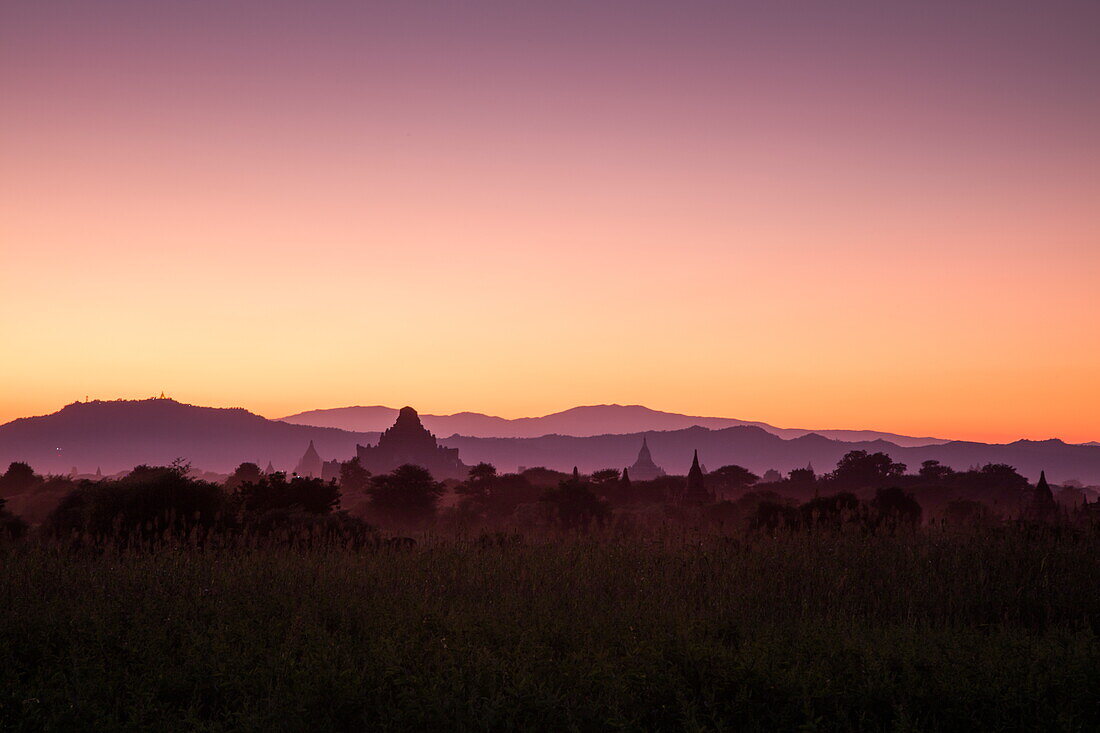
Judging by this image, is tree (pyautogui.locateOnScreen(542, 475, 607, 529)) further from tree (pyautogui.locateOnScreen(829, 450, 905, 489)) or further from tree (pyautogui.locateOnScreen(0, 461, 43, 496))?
tree (pyautogui.locateOnScreen(829, 450, 905, 489))

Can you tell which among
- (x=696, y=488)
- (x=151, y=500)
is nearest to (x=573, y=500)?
(x=696, y=488)

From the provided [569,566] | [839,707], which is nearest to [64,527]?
[569,566]

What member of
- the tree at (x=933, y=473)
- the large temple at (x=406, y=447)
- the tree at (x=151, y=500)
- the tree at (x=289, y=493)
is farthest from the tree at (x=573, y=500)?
the large temple at (x=406, y=447)

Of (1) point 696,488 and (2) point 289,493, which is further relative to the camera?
(1) point 696,488

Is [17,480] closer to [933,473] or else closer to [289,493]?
[289,493]

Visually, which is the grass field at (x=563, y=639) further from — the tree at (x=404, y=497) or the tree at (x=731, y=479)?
the tree at (x=731, y=479)

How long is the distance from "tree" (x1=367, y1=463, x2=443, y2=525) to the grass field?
52.2 metres

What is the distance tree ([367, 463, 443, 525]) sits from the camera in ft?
214

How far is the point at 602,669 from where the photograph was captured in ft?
24.9

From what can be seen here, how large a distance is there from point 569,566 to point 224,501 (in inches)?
626

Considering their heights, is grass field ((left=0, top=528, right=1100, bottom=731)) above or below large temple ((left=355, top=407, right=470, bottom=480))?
below

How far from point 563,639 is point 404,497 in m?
58.7

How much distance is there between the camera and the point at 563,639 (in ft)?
29.8

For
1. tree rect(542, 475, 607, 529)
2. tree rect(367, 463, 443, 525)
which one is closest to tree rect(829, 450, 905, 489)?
tree rect(367, 463, 443, 525)
